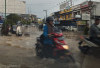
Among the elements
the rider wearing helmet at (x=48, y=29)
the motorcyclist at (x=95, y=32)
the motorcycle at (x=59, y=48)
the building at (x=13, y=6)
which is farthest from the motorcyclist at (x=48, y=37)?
the building at (x=13, y=6)

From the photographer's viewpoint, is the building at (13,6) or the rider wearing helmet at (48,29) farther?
the building at (13,6)

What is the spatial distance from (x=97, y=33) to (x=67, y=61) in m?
1.17

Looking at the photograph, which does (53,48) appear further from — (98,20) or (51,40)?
(98,20)

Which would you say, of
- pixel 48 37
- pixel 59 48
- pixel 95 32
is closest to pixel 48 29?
pixel 48 37

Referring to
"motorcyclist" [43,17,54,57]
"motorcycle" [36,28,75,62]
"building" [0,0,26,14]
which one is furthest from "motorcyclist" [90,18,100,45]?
"building" [0,0,26,14]

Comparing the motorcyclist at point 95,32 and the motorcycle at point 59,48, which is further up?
the motorcyclist at point 95,32

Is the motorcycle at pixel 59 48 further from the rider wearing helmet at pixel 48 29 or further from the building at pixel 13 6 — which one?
the building at pixel 13 6

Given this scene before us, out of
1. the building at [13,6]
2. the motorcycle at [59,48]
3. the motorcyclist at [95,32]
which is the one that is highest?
the building at [13,6]

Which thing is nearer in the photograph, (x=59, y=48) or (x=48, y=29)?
(x=59, y=48)

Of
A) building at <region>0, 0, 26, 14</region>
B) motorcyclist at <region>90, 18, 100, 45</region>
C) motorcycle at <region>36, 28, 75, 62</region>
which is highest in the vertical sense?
building at <region>0, 0, 26, 14</region>

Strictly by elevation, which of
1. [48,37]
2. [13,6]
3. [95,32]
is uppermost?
[13,6]

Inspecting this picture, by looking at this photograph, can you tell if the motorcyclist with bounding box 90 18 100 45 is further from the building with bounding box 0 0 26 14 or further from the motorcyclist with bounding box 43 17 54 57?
the building with bounding box 0 0 26 14

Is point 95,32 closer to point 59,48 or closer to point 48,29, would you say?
point 59,48

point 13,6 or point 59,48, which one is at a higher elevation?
point 13,6
